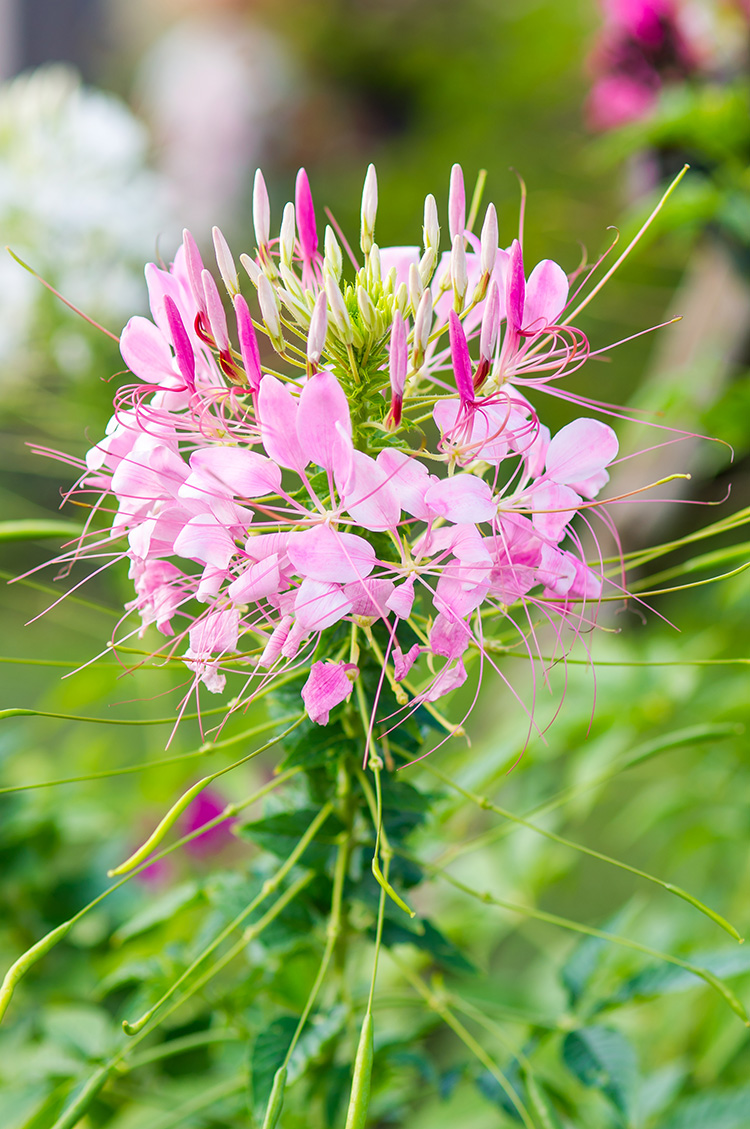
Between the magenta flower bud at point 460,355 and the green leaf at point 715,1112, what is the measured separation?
440 mm

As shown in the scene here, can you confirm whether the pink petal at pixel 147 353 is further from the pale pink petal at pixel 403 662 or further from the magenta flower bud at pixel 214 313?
the pale pink petal at pixel 403 662

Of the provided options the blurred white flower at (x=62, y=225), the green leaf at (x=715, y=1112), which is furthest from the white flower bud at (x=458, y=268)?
the blurred white flower at (x=62, y=225)

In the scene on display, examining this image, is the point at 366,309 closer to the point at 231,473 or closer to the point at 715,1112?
the point at 231,473

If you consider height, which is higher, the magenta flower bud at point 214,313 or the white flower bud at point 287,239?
the white flower bud at point 287,239

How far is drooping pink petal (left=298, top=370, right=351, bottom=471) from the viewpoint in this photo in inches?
10.7

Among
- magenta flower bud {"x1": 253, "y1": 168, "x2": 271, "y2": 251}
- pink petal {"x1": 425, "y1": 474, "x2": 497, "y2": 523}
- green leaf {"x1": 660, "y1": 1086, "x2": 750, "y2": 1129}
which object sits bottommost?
green leaf {"x1": 660, "y1": 1086, "x2": 750, "y2": 1129}

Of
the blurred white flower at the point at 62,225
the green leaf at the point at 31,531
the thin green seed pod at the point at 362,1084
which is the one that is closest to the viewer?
the thin green seed pod at the point at 362,1084

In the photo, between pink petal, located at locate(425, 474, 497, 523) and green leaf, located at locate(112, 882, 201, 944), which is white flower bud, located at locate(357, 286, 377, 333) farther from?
green leaf, located at locate(112, 882, 201, 944)

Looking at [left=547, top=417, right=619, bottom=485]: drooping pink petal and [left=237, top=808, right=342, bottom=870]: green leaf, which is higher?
[left=547, top=417, right=619, bottom=485]: drooping pink petal

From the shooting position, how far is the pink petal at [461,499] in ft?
0.96

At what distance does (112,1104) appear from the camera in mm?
492

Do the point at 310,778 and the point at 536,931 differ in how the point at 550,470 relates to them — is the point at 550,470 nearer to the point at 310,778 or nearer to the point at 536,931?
the point at 310,778

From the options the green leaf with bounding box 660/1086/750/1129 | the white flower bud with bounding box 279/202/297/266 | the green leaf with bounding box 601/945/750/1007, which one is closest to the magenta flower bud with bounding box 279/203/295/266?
the white flower bud with bounding box 279/202/297/266

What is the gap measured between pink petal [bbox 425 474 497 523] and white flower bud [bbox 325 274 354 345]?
0.26ft
